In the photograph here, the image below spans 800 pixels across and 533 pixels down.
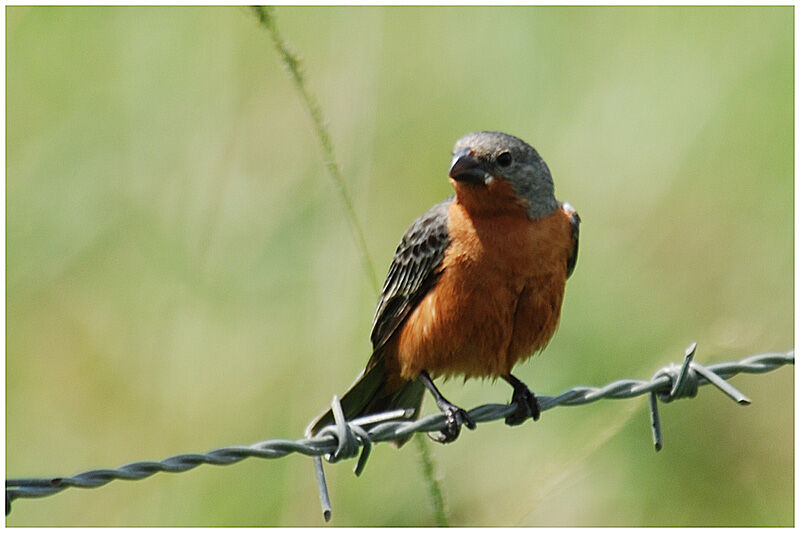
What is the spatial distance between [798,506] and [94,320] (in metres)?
4.39

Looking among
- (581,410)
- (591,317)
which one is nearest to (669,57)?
(591,317)

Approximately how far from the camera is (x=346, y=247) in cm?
648

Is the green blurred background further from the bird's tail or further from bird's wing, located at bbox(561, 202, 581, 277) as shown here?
bird's wing, located at bbox(561, 202, 581, 277)

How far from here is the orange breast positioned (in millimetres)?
4875

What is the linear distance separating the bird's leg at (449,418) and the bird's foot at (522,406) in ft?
1.06

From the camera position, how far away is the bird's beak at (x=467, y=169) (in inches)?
196

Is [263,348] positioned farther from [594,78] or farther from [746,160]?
[746,160]

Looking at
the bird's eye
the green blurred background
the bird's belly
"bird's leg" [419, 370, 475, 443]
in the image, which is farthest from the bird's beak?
the green blurred background

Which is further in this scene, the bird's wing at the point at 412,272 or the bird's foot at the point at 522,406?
the bird's foot at the point at 522,406

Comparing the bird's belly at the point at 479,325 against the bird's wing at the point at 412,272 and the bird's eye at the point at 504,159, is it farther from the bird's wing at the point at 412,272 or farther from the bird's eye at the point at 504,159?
the bird's eye at the point at 504,159

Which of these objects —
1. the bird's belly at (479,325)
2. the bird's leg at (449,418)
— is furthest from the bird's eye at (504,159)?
the bird's leg at (449,418)

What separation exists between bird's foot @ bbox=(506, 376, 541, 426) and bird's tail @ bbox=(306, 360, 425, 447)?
1.69 ft

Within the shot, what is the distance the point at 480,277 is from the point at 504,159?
0.63 metres

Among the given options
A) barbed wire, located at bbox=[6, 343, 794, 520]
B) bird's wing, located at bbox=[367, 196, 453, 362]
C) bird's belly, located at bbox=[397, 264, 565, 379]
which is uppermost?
bird's wing, located at bbox=[367, 196, 453, 362]
